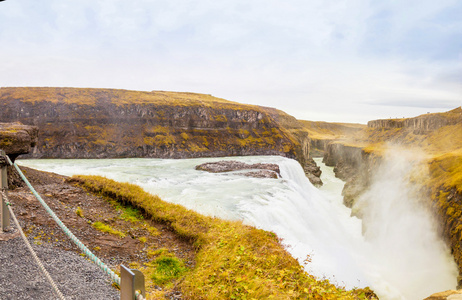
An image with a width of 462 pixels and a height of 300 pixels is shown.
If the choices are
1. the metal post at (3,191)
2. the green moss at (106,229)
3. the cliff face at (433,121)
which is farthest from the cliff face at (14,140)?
the cliff face at (433,121)

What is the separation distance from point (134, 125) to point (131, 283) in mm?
71891

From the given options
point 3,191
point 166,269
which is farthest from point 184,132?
point 3,191

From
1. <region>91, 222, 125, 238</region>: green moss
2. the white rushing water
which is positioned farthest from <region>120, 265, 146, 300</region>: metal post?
the white rushing water

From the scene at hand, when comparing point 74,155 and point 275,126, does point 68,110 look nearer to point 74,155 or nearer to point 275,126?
point 74,155

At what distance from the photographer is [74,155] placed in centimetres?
5656

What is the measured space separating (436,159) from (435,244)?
11.8 meters

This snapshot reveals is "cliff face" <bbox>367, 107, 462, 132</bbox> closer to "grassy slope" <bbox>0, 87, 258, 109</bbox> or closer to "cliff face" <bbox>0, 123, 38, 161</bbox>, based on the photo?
"grassy slope" <bbox>0, 87, 258, 109</bbox>

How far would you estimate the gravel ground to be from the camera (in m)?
4.68

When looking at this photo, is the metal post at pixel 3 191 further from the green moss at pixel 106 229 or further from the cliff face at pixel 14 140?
the cliff face at pixel 14 140

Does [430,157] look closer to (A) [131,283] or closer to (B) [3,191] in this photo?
(A) [131,283]

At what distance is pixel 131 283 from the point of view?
234 cm

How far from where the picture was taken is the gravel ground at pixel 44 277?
15.4ft

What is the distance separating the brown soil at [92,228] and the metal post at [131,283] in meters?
4.12

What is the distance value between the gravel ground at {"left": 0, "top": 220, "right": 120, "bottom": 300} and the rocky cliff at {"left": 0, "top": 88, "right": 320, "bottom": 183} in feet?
189
